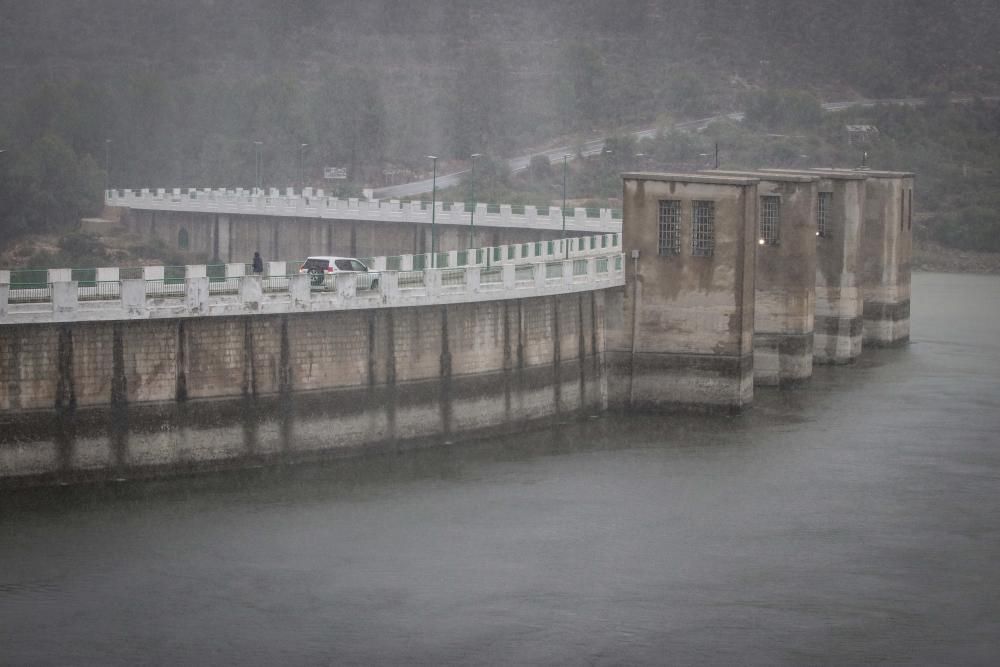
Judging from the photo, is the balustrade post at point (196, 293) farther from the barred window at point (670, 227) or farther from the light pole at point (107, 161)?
the light pole at point (107, 161)

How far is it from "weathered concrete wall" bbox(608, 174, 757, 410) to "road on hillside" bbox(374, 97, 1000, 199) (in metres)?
64.7

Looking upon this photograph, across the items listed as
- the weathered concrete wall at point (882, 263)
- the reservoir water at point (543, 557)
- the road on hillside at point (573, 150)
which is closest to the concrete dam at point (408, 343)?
the reservoir water at point (543, 557)

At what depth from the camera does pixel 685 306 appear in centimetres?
5406

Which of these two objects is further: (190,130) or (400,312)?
(190,130)

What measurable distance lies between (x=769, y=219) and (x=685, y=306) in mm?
8596

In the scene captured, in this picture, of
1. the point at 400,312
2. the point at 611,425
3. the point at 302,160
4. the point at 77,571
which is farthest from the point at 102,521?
the point at 302,160

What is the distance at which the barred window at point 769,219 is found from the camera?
61.0 m

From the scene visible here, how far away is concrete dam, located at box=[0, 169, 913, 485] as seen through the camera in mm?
→ 41719

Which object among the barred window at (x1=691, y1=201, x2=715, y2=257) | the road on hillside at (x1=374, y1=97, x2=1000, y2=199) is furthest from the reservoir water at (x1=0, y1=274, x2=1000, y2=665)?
the road on hillside at (x1=374, y1=97, x2=1000, y2=199)

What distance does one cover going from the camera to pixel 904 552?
130 ft

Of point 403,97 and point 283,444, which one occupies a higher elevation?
point 403,97

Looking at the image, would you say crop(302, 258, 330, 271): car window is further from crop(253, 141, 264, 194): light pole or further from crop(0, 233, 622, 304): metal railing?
crop(253, 141, 264, 194): light pole

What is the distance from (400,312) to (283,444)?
518cm

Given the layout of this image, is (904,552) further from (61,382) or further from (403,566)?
(61,382)
